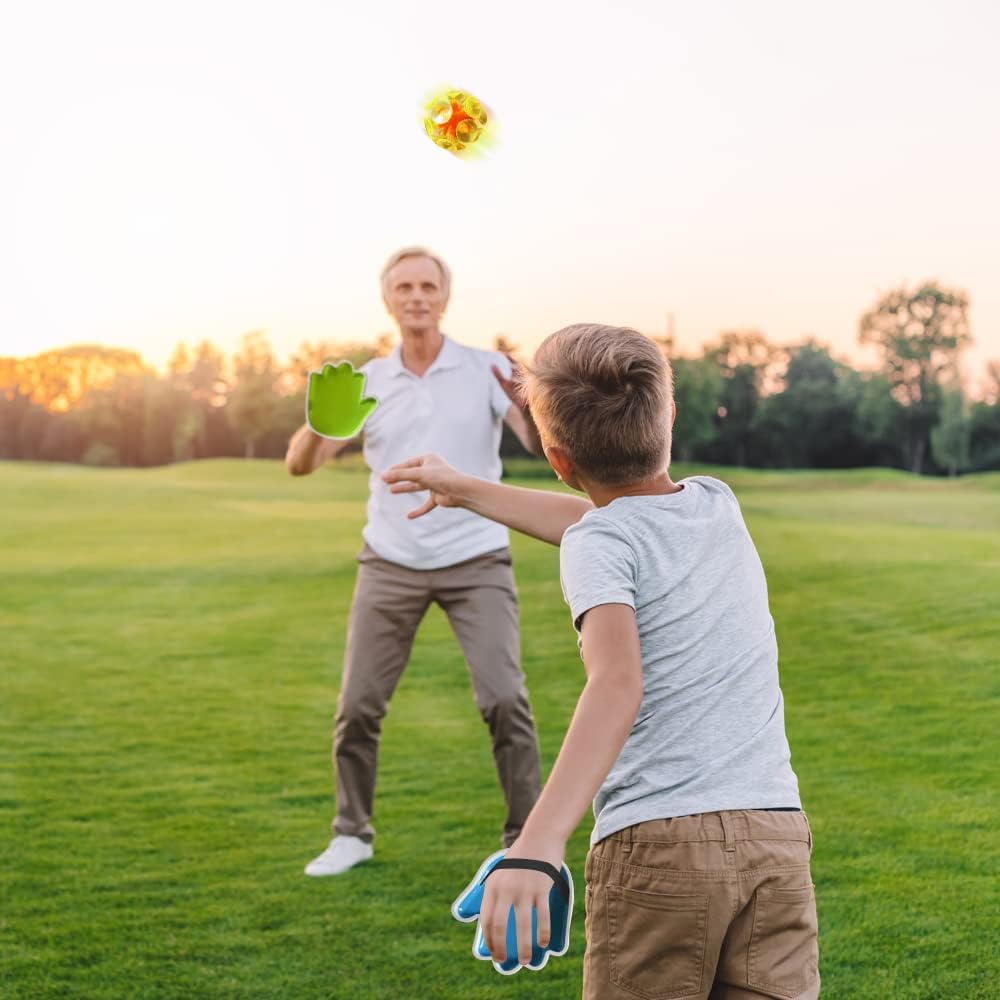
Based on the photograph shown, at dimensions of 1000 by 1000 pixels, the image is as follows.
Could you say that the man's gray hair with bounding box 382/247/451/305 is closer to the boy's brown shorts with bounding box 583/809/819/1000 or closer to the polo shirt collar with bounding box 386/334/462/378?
the polo shirt collar with bounding box 386/334/462/378

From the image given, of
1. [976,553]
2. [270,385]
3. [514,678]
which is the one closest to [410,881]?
[514,678]

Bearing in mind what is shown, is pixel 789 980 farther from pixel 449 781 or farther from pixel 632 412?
pixel 449 781

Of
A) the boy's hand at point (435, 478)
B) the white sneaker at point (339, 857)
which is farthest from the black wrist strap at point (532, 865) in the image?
the white sneaker at point (339, 857)

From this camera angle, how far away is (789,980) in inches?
73.7

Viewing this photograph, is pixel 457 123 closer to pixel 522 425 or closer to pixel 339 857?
pixel 522 425

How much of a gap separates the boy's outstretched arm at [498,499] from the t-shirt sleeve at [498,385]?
2.06 metres

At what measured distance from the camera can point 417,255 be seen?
470 cm

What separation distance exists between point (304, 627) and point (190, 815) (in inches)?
281

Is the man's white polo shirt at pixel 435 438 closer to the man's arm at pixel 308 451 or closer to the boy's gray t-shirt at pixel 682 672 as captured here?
the man's arm at pixel 308 451

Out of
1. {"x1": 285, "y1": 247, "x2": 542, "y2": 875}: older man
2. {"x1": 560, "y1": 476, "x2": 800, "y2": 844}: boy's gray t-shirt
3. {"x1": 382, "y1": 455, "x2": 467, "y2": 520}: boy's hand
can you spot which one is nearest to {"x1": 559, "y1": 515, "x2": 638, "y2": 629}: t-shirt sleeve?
{"x1": 560, "y1": 476, "x2": 800, "y2": 844}: boy's gray t-shirt

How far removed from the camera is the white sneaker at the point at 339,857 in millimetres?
4797

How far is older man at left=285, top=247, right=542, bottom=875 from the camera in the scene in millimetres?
4648

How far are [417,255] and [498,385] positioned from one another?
1.83 feet

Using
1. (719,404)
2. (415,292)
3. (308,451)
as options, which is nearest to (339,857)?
(308,451)
